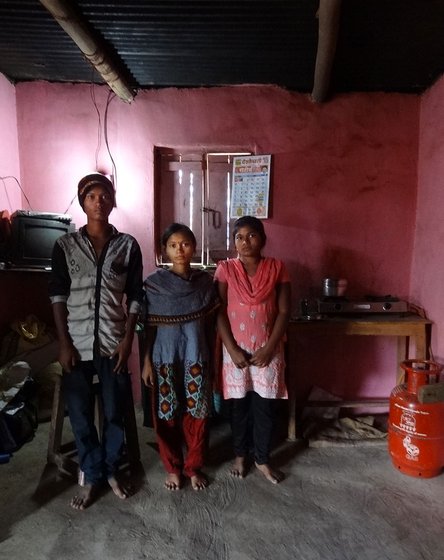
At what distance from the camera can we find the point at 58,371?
10.9ft

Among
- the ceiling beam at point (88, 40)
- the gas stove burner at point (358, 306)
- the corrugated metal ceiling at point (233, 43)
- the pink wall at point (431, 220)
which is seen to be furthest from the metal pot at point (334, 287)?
the ceiling beam at point (88, 40)

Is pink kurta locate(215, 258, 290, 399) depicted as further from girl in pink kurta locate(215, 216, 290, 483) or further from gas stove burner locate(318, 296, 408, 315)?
gas stove burner locate(318, 296, 408, 315)

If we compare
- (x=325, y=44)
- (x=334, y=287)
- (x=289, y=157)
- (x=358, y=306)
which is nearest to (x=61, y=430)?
(x=334, y=287)

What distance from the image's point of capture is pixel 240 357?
232 centimetres

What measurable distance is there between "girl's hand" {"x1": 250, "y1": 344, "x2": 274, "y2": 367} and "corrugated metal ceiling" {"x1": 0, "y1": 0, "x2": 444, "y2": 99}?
6.75 ft

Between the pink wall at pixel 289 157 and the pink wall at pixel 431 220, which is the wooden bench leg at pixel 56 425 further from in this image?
the pink wall at pixel 431 220

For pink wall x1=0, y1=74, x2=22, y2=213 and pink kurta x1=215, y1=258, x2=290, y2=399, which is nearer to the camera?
pink kurta x1=215, y1=258, x2=290, y2=399

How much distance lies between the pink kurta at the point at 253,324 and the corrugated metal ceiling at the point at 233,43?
1.53 m

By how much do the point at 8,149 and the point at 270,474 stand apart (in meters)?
3.28

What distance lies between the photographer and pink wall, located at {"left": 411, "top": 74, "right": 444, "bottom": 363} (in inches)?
115

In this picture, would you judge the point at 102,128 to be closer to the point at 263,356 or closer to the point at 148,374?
the point at 148,374

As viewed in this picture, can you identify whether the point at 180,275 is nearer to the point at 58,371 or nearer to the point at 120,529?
the point at 120,529

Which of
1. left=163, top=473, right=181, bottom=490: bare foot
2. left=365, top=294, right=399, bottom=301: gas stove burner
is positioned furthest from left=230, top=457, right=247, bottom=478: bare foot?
left=365, top=294, right=399, bottom=301: gas stove burner

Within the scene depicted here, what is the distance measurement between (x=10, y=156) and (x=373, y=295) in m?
3.41
